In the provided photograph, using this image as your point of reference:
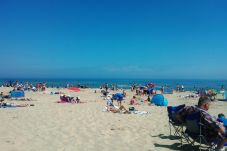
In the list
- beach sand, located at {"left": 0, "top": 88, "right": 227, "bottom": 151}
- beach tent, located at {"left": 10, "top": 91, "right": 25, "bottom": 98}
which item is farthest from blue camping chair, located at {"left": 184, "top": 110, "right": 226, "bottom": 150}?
beach tent, located at {"left": 10, "top": 91, "right": 25, "bottom": 98}

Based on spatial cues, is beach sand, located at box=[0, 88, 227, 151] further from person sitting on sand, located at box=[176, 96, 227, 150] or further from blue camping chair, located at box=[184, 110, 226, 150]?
person sitting on sand, located at box=[176, 96, 227, 150]

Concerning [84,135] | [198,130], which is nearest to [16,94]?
[84,135]

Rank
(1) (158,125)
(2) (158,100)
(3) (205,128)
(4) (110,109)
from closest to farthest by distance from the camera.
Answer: (3) (205,128)
(1) (158,125)
(4) (110,109)
(2) (158,100)

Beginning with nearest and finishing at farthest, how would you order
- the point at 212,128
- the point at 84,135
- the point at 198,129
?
the point at 212,128 < the point at 198,129 < the point at 84,135

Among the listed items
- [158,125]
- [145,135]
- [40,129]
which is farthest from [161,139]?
[40,129]

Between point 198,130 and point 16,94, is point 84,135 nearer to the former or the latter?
point 198,130

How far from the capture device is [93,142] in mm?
6977

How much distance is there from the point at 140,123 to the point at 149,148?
3.51 m

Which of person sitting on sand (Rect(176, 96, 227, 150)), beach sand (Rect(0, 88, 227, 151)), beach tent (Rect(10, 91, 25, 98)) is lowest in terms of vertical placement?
beach sand (Rect(0, 88, 227, 151))

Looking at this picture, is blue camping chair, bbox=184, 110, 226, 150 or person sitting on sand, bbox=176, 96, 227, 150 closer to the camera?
person sitting on sand, bbox=176, 96, 227, 150

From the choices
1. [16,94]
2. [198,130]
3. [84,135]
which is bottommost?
[84,135]

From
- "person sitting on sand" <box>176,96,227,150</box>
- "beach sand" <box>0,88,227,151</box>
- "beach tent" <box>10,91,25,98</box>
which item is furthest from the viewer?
"beach tent" <box>10,91,25,98</box>

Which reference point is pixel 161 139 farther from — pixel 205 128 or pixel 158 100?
pixel 158 100

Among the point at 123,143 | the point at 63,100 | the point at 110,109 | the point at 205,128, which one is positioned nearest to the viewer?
the point at 205,128
